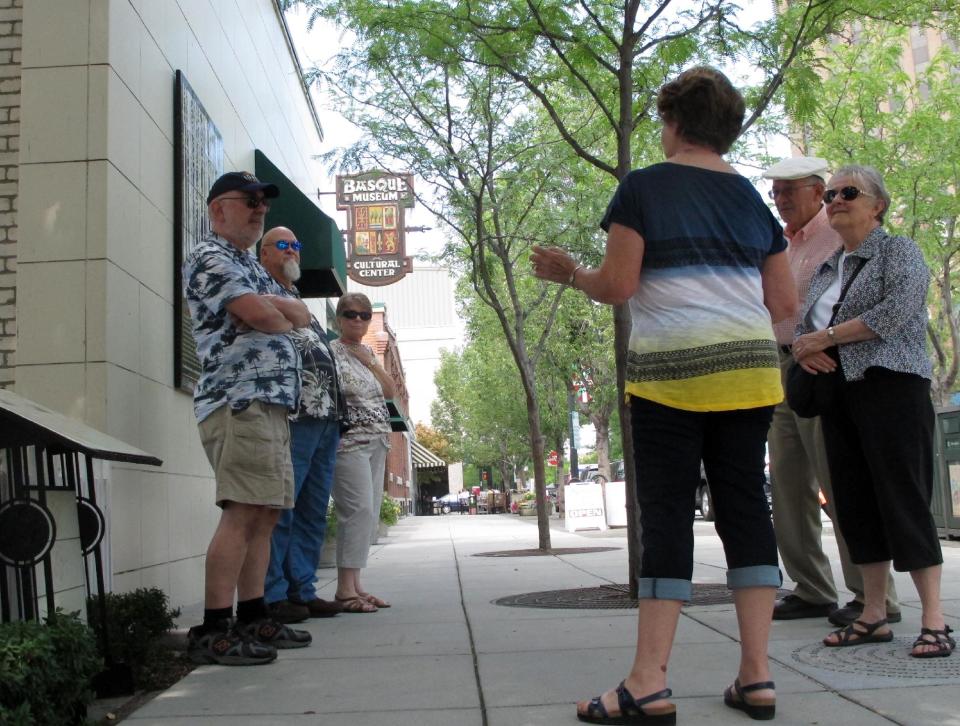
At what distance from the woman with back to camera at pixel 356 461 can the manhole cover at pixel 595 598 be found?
93 centimetres

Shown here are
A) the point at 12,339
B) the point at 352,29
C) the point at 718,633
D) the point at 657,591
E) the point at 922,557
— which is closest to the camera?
Answer: the point at 657,591

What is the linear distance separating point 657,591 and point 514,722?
0.59 meters

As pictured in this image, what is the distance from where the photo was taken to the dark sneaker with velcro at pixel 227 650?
4.28 meters

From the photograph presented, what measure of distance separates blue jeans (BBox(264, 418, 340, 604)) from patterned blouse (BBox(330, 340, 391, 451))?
0.38 meters

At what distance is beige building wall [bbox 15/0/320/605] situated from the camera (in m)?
5.09

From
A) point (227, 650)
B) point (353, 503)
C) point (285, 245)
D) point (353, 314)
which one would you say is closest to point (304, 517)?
point (353, 503)

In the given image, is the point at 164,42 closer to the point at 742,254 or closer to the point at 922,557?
the point at 742,254

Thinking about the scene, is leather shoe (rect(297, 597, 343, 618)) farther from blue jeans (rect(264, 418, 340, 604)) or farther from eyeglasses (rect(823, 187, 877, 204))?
eyeglasses (rect(823, 187, 877, 204))

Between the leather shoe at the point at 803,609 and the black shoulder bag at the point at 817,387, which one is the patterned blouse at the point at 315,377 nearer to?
the black shoulder bag at the point at 817,387

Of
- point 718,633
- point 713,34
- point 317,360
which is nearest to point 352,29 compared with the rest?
point 713,34

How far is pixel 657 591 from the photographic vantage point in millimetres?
3094

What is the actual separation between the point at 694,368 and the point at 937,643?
5.54ft

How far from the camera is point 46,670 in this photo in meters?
2.81

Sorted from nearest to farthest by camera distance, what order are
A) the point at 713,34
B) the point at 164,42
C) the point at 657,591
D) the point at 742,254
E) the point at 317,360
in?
the point at 657,591 → the point at 742,254 → the point at 317,360 → the point at 164,42 → the point at 713,34
